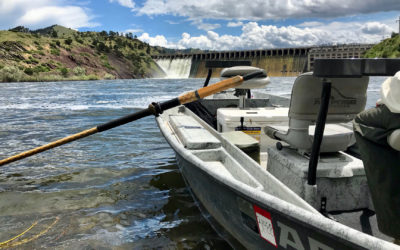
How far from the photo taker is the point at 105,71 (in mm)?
93812

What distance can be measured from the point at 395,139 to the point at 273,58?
83942mm

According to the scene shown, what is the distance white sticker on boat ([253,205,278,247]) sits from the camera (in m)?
2.67

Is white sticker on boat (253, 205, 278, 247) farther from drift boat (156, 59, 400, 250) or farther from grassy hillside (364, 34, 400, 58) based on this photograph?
grassy hillside (364, 34, 400, 58)

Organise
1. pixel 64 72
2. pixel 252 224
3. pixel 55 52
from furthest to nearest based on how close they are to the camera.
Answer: pixel 55 52, pixel 64 72, pixel 252 224

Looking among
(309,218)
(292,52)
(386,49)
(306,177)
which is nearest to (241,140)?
(306,177)

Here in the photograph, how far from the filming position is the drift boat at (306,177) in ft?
7.72

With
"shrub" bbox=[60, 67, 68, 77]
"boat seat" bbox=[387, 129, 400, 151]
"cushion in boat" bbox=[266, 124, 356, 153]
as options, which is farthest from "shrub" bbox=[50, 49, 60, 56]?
"boat seat" bbox=[387, 129, 400, 151]

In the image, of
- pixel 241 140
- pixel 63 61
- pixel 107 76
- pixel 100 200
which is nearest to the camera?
pixel 241 140

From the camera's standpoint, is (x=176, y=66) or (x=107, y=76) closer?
(x=107, y=76)

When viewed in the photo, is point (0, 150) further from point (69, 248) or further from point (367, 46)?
point (367, 46)

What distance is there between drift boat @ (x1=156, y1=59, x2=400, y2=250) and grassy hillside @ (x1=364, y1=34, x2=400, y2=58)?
84.4m

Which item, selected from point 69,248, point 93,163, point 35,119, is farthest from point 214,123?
point 35,119

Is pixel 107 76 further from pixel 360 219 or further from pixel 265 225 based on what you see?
pixel 265 225

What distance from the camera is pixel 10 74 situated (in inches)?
2608
